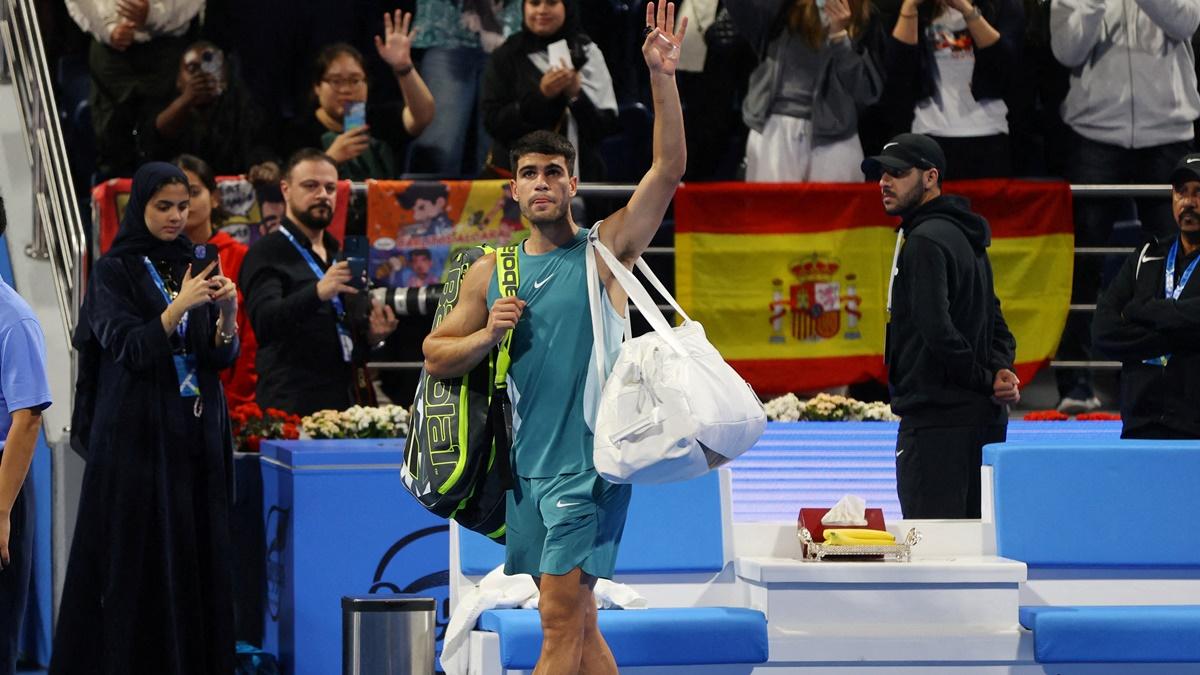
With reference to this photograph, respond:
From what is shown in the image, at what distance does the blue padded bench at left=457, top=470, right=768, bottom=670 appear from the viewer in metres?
5.58

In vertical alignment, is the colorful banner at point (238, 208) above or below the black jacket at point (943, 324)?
above

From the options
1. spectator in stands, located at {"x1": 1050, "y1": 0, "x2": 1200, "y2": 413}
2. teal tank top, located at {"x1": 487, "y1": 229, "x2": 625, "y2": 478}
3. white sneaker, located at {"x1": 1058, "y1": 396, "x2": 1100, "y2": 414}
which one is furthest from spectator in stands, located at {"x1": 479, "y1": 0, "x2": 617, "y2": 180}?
teal tank top, located at {"x1": 487, "y1": 229, "x2": 625, "y2": 478}

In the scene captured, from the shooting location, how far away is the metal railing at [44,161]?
8.21 metres

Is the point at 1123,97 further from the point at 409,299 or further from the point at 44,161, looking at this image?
the point at 44,161

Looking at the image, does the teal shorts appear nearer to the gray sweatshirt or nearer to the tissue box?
the tissue box

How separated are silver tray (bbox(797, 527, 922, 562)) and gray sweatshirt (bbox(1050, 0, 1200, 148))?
4646mm

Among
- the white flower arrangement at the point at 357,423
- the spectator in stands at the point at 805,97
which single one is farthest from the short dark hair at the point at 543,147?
the spectator in stands at the point at 805,97

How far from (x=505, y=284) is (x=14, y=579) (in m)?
1.67

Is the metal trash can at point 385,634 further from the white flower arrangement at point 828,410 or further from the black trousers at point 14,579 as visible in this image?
the white flower arrangement at point 828,410

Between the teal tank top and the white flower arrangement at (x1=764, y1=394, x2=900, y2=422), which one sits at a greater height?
the teal tank top

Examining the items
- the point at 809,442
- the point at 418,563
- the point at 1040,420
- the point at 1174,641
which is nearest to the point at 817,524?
the point at 1174,641

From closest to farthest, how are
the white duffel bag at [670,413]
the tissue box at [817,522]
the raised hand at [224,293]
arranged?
1. the white duffel bag at [670,413]
2. the tissue box at [817,522]
3. the raised hand at [224,293]

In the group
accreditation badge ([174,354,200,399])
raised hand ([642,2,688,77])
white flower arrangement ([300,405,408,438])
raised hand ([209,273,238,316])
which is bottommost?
white flower arrangement ([300,405,408,438])

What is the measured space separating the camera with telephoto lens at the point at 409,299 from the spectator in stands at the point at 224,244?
0.63 metres
